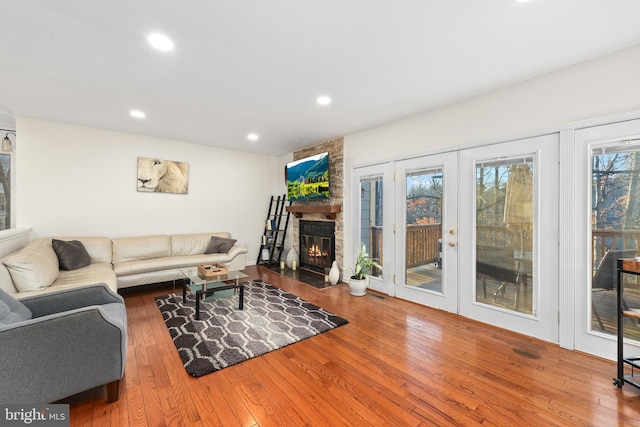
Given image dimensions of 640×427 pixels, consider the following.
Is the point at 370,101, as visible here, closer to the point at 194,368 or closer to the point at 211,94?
the point at 211,94

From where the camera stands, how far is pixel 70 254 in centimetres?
347

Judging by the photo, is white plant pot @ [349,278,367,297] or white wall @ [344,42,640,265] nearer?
white wall @ [344,42,640,265]

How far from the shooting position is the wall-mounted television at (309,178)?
476cm

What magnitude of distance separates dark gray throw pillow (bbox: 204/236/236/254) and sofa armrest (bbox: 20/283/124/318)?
2671 millimetres

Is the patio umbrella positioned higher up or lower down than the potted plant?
higher up

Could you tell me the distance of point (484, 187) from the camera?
2.95 metres

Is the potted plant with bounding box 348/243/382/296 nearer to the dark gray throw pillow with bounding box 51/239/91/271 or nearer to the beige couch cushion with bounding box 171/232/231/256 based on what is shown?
the beige couch cushion with bounding box 171/232/231/256

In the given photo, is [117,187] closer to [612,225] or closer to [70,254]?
[70,254]

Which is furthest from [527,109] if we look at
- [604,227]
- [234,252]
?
[234,252]

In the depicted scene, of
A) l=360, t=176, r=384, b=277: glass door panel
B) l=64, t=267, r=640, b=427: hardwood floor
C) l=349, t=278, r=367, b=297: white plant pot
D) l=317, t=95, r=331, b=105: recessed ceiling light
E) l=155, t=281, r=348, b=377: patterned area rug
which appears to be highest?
l=317, t=95, r=331, b=105: recessed ceiling light

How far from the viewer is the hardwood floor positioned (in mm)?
1595

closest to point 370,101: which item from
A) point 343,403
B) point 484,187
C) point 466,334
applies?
point 484,187

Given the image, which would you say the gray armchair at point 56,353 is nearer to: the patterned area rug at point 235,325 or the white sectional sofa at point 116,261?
the patterned area rug at point 235,325

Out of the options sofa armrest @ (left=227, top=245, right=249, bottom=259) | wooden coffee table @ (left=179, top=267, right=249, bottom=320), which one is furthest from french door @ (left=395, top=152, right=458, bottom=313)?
sofa armrest @ (left=227, top=245, right=249, bottom=259)
